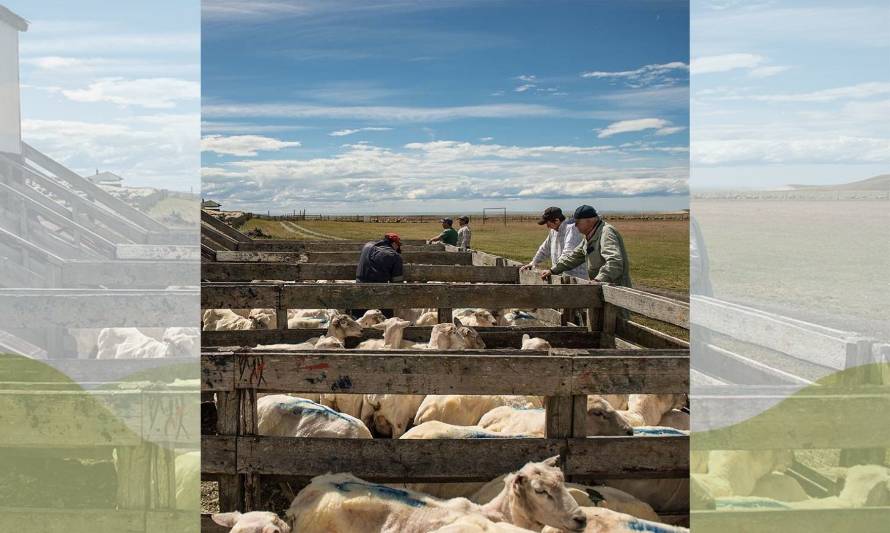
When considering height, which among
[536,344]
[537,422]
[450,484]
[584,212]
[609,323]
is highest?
Answer: [584,212]

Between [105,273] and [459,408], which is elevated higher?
[105,273]

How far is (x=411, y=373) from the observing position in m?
4.11

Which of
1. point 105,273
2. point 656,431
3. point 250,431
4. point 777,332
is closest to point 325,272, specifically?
point 105,273

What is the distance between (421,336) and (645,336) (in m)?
2.35

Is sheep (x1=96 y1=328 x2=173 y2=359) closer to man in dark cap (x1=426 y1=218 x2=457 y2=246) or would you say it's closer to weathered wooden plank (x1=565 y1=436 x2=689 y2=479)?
weathered wooden plank (x1=565 y1=436 x2=689 y2=479)

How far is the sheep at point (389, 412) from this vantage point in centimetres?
599

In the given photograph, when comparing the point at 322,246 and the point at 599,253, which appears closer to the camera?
the point at 599,253

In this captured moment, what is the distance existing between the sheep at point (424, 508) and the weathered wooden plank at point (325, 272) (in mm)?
6202

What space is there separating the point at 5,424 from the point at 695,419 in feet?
10.8

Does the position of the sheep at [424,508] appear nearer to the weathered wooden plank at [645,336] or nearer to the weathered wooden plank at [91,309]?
the weathered wooden plank at [91,309]

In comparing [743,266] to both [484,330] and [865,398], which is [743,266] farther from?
[484,330]

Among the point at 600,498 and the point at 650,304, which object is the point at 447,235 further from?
the point at 600,498

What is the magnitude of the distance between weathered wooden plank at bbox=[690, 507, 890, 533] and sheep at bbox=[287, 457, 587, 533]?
1.87ft

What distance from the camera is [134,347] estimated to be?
317 inches
